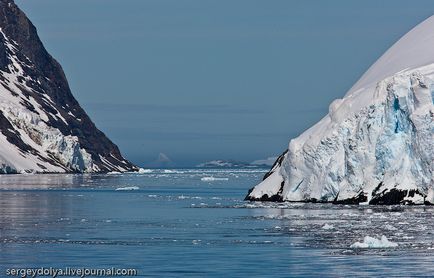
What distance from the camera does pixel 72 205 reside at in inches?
3602

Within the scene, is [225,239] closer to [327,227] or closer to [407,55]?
[327,227]

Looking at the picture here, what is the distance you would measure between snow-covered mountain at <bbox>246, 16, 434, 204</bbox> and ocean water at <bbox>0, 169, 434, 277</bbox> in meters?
3.05

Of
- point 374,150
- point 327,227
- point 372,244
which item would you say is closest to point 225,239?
point 327,227

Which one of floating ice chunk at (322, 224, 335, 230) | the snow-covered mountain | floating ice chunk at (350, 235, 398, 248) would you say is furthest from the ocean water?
the snow-covered mountain

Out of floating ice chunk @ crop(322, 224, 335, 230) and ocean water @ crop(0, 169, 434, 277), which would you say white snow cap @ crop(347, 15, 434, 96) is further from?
floating ice chunk @ crop(322, 224, 335, 230)

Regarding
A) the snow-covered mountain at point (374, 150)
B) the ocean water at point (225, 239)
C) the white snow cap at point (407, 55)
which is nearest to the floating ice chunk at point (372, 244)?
the ocean water at point (225, 239)

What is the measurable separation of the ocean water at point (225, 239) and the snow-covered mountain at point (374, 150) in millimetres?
3046

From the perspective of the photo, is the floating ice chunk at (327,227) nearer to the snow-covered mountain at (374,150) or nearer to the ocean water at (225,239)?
the ocean water at (225,239)

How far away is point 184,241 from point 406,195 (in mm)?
31957

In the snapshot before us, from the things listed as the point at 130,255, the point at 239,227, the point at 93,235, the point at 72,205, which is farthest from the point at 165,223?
the point at 72,205

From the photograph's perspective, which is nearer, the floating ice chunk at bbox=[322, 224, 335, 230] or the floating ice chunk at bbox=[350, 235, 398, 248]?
the floating ice chunk at bbox=[350, 235, 398, 248]

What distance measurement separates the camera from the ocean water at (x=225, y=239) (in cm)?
4219

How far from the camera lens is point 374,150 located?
83.4 meters

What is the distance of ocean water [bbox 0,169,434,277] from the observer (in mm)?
42188
